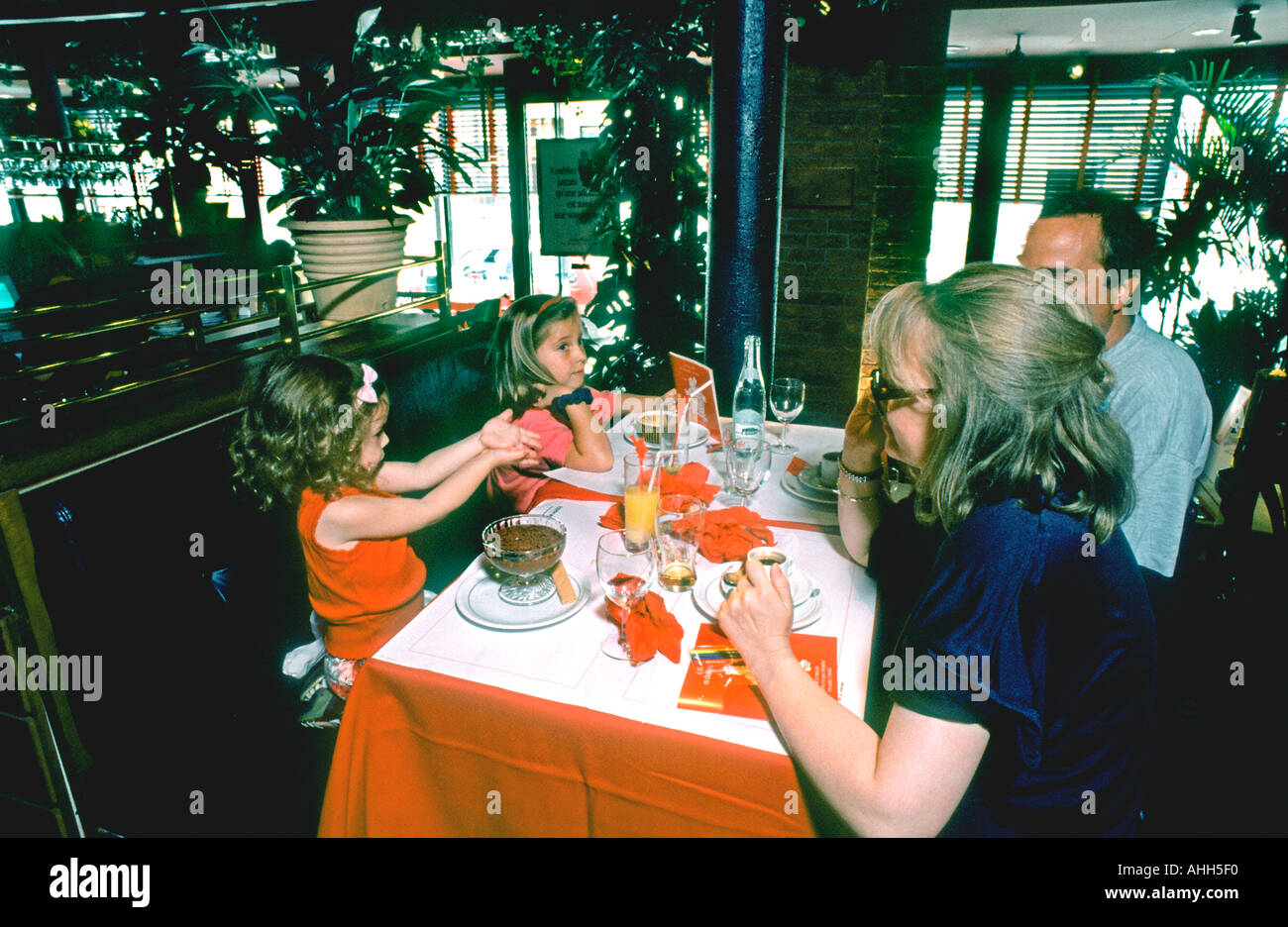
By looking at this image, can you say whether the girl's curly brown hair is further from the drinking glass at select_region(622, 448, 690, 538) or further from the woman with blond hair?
the woman with blond hair

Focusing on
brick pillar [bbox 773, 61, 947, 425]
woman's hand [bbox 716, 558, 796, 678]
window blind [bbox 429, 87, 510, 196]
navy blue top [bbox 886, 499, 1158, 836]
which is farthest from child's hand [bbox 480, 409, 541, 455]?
window blind [bbox 429, 87, 510, 196]

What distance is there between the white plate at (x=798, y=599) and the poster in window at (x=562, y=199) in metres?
3.46

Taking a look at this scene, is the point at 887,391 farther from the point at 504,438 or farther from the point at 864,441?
the point at 504,438

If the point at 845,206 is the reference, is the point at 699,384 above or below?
below

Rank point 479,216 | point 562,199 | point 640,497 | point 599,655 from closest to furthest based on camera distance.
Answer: point 599,655
point 640,497
point 562,199
point 479,216

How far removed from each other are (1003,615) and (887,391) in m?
0.38

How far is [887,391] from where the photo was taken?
112cm

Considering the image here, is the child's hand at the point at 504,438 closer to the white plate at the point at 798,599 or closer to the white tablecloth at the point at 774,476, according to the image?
the white tablecloth at the point at 774,476

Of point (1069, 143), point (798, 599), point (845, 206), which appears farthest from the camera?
point (1069, 143)

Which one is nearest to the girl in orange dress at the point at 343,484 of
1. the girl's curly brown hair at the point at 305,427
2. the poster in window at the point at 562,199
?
the girl's curly brown hair at the point at 305,427

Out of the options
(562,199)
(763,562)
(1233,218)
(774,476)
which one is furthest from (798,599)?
(1233,218)
